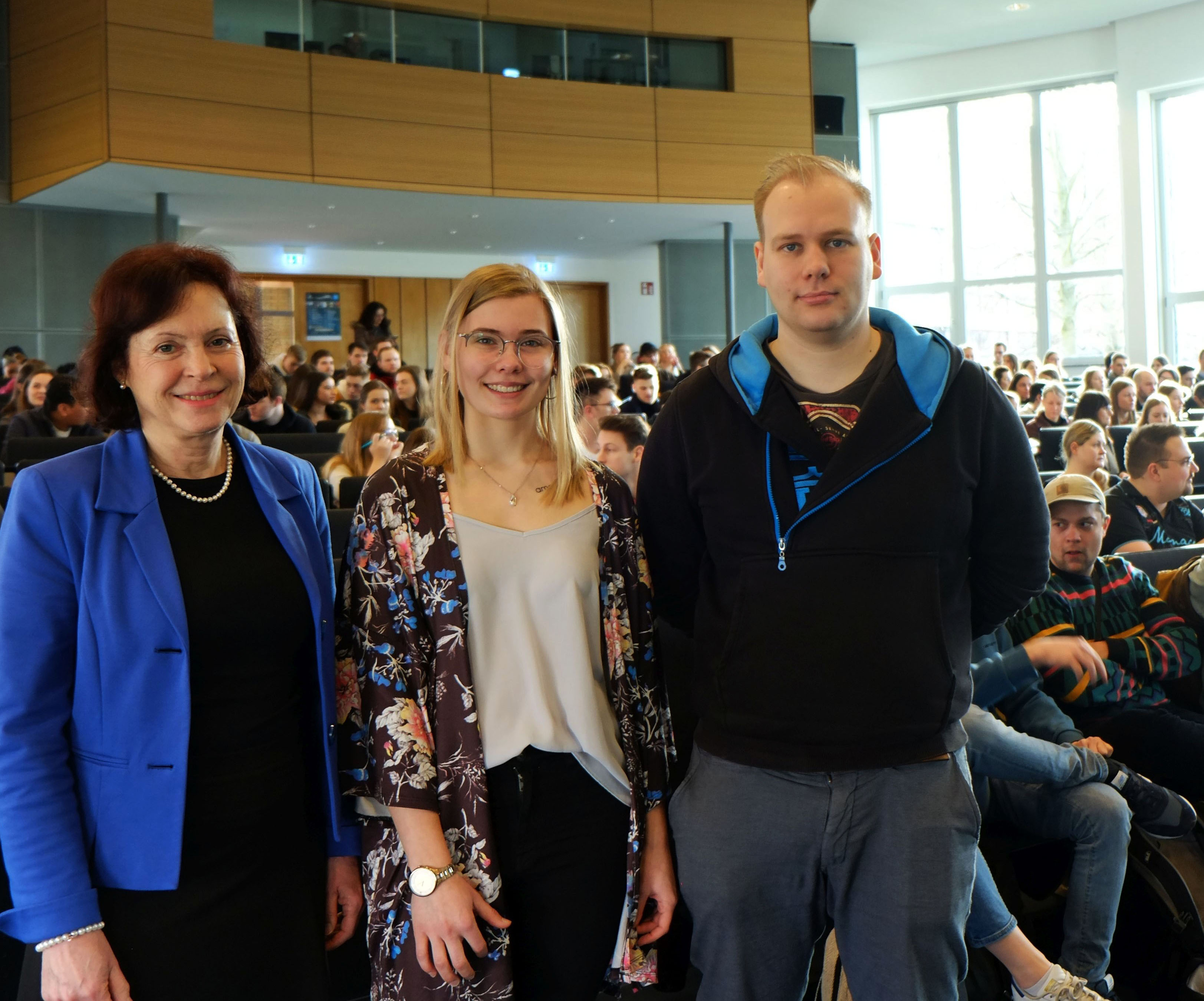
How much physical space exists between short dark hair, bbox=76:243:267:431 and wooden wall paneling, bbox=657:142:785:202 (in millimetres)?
11980

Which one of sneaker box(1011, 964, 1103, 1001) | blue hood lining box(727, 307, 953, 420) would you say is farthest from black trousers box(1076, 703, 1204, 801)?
blue hood lining box(727, 307, 953, 420)

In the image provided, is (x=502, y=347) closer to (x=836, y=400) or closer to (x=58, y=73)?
(x=836, y=400)

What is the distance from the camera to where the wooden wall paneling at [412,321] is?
1697 cm

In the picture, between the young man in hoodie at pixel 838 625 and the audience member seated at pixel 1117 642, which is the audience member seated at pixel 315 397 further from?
the young man in hoodie at pixel 838 625

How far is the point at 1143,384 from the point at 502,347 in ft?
32.3

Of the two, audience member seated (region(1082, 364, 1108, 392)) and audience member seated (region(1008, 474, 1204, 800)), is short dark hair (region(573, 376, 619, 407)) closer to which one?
audience member seated (region(1008, 474, 1204, 800))

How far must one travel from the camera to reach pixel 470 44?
12.1 metres

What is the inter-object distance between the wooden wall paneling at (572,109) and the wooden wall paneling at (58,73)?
13.0 ft

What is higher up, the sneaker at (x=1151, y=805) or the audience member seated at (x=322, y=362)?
the audience member seated at (x=322, y=362)

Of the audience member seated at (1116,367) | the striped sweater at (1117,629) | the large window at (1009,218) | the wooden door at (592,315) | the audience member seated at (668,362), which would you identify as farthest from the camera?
the wooden door at (592,315)

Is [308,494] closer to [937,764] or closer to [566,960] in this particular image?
[566,960]

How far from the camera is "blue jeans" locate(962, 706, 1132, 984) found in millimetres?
2574

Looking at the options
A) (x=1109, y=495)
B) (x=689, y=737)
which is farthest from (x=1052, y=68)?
(x=689, y=737)

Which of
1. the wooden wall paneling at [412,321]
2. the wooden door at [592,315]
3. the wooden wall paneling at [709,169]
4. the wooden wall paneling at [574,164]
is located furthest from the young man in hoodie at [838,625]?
the wooden door at [592,315]
